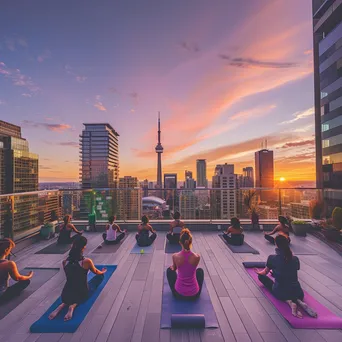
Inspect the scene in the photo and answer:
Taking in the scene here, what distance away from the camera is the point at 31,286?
291 cm

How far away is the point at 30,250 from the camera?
15.1 ft

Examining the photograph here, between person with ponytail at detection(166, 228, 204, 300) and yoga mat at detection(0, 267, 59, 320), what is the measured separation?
2.28 m

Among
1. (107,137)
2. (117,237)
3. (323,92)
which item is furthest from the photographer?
(107,137)

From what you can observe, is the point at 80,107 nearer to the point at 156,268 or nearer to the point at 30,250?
the point at 30,250

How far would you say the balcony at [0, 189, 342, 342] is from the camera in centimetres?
193

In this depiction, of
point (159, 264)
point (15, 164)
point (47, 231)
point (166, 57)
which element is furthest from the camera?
point (15, 164)

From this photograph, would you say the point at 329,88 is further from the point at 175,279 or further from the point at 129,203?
the point at 175,279

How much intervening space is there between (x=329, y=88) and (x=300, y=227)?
18.9 meters

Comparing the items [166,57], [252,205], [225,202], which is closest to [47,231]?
[225,202]

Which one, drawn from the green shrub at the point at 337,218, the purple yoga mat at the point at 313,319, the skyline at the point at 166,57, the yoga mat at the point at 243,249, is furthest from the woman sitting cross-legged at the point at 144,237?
the green shrub at the point at 337,218

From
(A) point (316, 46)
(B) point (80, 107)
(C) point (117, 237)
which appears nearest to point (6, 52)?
(B) point (80, 107)

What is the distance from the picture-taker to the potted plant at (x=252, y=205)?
6.34 meters

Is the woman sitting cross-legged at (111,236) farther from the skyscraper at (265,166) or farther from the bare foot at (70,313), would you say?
the skyscraper at (265,166)

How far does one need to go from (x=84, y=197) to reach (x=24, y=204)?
1.91 meters
